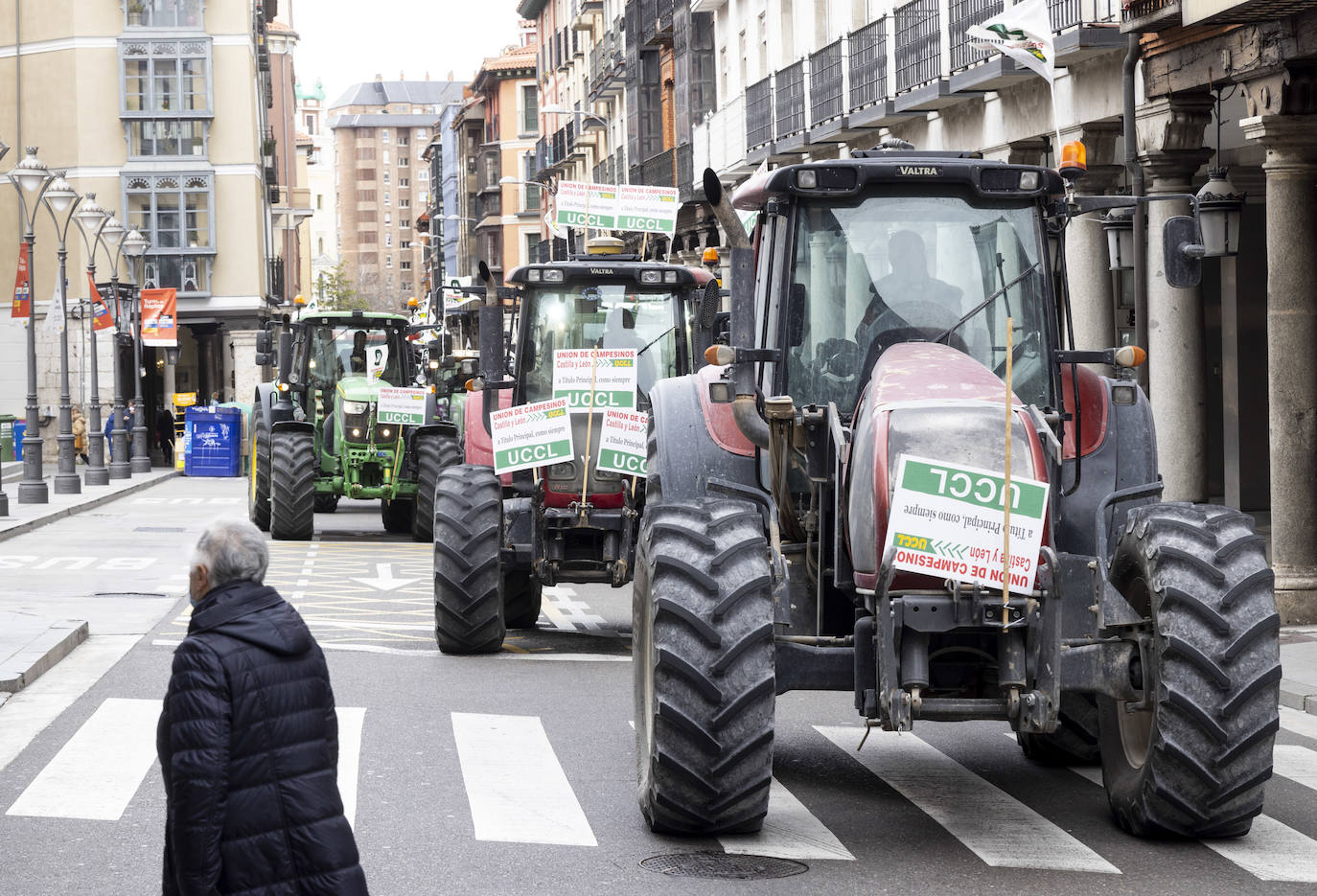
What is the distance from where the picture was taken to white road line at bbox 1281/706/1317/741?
10844mm

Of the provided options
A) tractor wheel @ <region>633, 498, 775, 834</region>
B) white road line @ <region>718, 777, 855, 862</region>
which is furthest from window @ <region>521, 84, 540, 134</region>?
tractor wheel @ <region>633, 498, 775, 834</region>

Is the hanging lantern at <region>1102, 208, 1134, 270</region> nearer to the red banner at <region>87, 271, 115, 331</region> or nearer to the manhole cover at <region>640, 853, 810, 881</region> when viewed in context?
the manhole cover at <region>640, 853, 810, 881</region>

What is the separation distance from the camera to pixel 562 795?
29.3ft

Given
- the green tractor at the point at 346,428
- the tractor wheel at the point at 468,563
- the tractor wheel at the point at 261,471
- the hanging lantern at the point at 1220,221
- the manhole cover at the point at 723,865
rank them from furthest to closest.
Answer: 1. the tractor wheel at the point at 261,471
2. the green tractor at the point at 346,428
3. the hanging lantern at the point at 1220,221
4. the tractor wheel at the point at 468,563
5. the manhole cover at the point at 723,865

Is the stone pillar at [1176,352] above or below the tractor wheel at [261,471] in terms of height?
above

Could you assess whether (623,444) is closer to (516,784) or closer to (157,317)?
(516,784)

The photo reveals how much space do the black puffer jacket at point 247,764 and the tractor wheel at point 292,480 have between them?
19712 mm

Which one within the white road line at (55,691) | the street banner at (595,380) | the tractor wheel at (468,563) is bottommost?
the white road line at (55,691)

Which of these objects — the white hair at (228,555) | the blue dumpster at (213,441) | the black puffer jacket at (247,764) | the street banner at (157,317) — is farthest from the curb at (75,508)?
the black puffer jacket at (247,764)

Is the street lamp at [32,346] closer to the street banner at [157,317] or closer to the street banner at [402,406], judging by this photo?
the street banner at [402,406]

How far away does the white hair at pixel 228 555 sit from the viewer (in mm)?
5098

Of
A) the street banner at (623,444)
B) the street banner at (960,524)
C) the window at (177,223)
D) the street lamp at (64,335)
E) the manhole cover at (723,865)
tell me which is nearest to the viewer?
the street banner at (960,524)

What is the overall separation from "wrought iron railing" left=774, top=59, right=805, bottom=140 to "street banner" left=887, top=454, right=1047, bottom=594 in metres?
24.2

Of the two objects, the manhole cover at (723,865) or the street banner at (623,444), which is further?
the street banner at (623,444)
